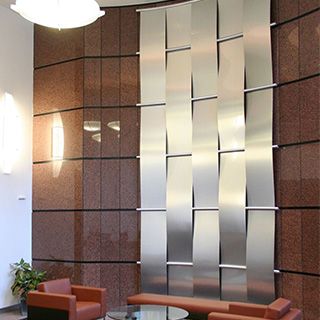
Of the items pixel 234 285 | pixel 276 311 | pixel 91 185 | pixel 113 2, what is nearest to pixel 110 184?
pixel 91 185

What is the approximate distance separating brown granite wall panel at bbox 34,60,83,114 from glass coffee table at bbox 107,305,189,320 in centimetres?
346

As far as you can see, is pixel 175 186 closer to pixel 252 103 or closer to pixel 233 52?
pixel 252 103

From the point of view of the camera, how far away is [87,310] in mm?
6469

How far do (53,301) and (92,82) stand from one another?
3507 millimetres

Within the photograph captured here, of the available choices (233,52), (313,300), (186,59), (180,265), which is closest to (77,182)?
(180,265)

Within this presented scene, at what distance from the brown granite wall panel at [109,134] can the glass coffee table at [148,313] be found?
2609 millimetres

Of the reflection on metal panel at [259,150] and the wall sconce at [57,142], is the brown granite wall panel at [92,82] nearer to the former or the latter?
the wall sconce at [57,142]

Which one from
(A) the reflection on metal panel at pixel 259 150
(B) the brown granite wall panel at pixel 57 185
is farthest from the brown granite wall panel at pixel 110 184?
(A) the reflection on metal panel at pixel 259 150

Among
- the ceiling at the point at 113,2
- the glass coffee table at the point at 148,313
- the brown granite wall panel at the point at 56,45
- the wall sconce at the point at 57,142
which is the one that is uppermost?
the ceiling at the point at 113,2

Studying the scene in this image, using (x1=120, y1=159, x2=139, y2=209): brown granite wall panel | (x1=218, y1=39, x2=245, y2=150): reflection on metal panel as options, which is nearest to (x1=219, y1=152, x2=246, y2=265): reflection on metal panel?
(x1=218, y1=39, x2=245, y2=150): reflection on metal panel

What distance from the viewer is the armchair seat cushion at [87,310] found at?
636cm

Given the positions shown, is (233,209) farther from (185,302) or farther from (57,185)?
(57,185)

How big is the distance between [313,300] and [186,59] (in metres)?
3.95

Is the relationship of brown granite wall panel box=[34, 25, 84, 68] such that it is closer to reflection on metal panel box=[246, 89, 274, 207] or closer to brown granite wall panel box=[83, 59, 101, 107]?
brown granite wall panel box=[83, 59, 101, 107]
